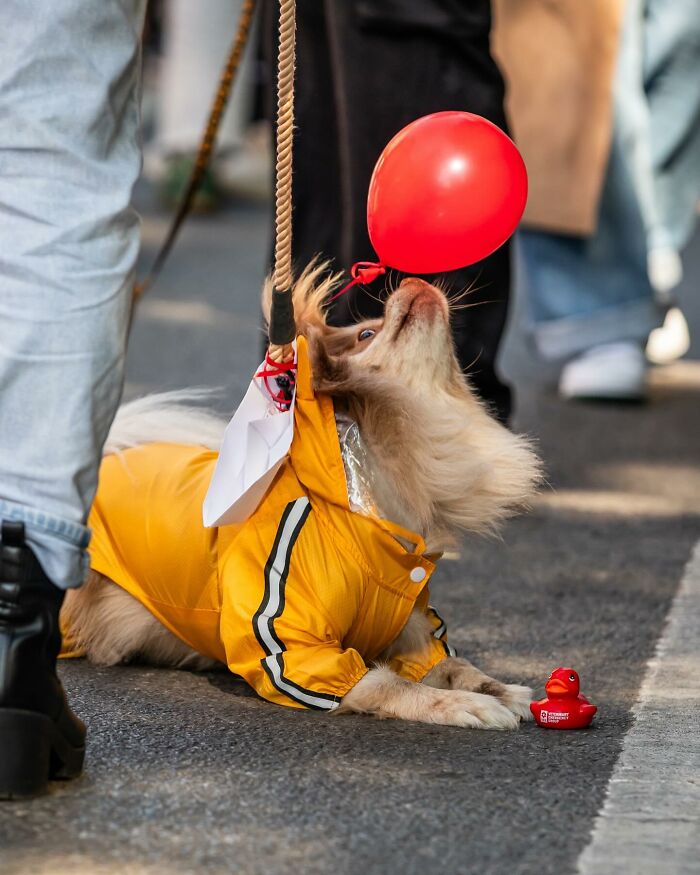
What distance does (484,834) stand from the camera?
1915 mm

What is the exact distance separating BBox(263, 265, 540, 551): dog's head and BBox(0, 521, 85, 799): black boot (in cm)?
74

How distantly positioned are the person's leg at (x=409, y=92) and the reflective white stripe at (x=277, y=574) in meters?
0.92

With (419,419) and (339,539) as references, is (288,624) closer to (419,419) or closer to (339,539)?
(339,539)

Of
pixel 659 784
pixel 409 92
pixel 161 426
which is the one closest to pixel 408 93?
pixel 409 92

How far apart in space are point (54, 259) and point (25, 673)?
0.53m

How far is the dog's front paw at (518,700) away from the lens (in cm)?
244

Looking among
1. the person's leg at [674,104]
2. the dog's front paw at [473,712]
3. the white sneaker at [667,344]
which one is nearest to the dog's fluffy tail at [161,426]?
the dog's front paw at [473,712]

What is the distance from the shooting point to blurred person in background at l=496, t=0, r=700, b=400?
460cm

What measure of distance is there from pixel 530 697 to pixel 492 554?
105 centimetres

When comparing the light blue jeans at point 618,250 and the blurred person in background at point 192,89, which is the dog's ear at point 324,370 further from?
the blurred person in background at point 192,89

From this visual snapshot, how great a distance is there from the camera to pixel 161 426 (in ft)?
9.88

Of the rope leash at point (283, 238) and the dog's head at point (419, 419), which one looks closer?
the rope leash at point (283, 238)

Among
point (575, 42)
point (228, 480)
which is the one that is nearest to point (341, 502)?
point (228, 480)

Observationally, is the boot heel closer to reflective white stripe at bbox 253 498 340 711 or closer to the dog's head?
reflective white stripe at bbox 253 498 340 711
